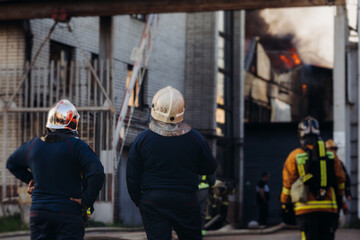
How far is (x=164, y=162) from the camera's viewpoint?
260 inches

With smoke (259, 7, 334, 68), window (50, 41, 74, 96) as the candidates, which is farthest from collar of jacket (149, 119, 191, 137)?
smoke (259, 7, 334, 68)

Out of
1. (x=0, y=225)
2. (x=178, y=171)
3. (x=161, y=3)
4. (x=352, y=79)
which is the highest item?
(x=161, y=3)

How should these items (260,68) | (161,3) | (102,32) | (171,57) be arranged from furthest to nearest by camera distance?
(260,68), (171,57), (102,32), (161,3)

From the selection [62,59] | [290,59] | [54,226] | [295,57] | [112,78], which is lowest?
[54,226]

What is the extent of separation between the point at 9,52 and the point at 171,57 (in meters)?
7.58

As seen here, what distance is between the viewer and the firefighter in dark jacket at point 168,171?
6.55 m

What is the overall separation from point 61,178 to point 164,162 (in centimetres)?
90

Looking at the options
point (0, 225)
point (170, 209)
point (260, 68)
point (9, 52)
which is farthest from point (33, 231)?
point (260, 68)

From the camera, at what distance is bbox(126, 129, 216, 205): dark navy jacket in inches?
260

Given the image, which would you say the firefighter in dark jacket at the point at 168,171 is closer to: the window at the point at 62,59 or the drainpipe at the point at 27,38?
the window at the point at 62,59

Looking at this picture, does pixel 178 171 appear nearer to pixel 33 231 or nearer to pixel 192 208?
pixel 192 208

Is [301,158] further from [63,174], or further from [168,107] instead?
[63,174]

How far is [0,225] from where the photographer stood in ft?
51.7

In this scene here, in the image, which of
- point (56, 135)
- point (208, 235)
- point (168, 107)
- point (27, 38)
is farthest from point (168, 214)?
point (27, 38)
